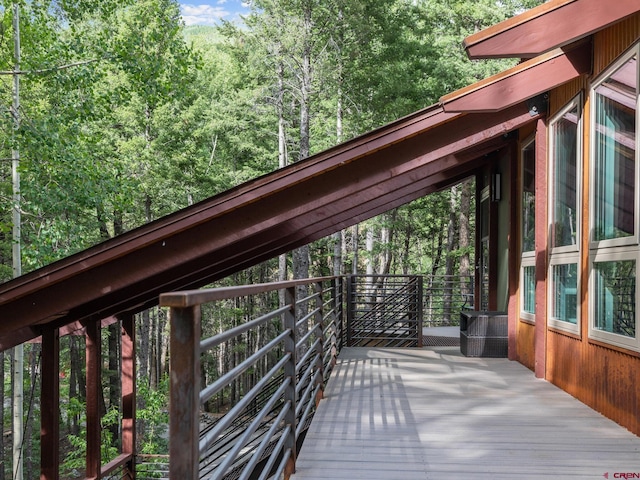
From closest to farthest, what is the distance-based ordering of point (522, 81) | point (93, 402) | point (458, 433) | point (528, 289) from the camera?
point (458, 433) → point (522, 81) → point (93, 402) → point (528, 289)

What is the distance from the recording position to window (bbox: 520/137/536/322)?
6.95m

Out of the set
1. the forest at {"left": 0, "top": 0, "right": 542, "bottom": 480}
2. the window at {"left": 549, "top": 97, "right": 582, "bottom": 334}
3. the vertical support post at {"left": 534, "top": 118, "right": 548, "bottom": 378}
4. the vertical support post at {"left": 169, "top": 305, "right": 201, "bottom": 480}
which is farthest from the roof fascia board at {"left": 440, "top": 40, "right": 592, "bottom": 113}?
the forest at {"left": 0, "top": 0, "right": 542, "bottom": 480}

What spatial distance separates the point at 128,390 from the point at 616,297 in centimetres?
516

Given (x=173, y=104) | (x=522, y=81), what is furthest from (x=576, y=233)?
(x=173, y=104)

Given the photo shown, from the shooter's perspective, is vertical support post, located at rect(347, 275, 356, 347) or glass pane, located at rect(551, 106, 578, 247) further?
vertical support post, located at rect(347, 275, 356, 347)

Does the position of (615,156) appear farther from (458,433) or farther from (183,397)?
(183,397)

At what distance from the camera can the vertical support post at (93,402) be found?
215 inches

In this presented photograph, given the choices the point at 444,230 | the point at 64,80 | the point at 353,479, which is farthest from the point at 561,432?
the point at 444,230

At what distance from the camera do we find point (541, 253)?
634 cm

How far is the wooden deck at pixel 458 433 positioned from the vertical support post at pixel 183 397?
216 cm

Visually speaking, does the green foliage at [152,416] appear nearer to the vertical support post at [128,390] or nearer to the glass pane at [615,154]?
the vertical support post at [128,390]

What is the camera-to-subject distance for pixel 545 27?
3.83 m

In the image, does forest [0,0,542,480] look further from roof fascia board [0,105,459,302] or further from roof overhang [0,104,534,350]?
roof fascia board [0,105,459,302]

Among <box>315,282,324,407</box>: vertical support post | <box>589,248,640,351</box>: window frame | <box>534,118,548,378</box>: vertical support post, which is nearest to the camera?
<box>589,248,640,351</box>: window frame
